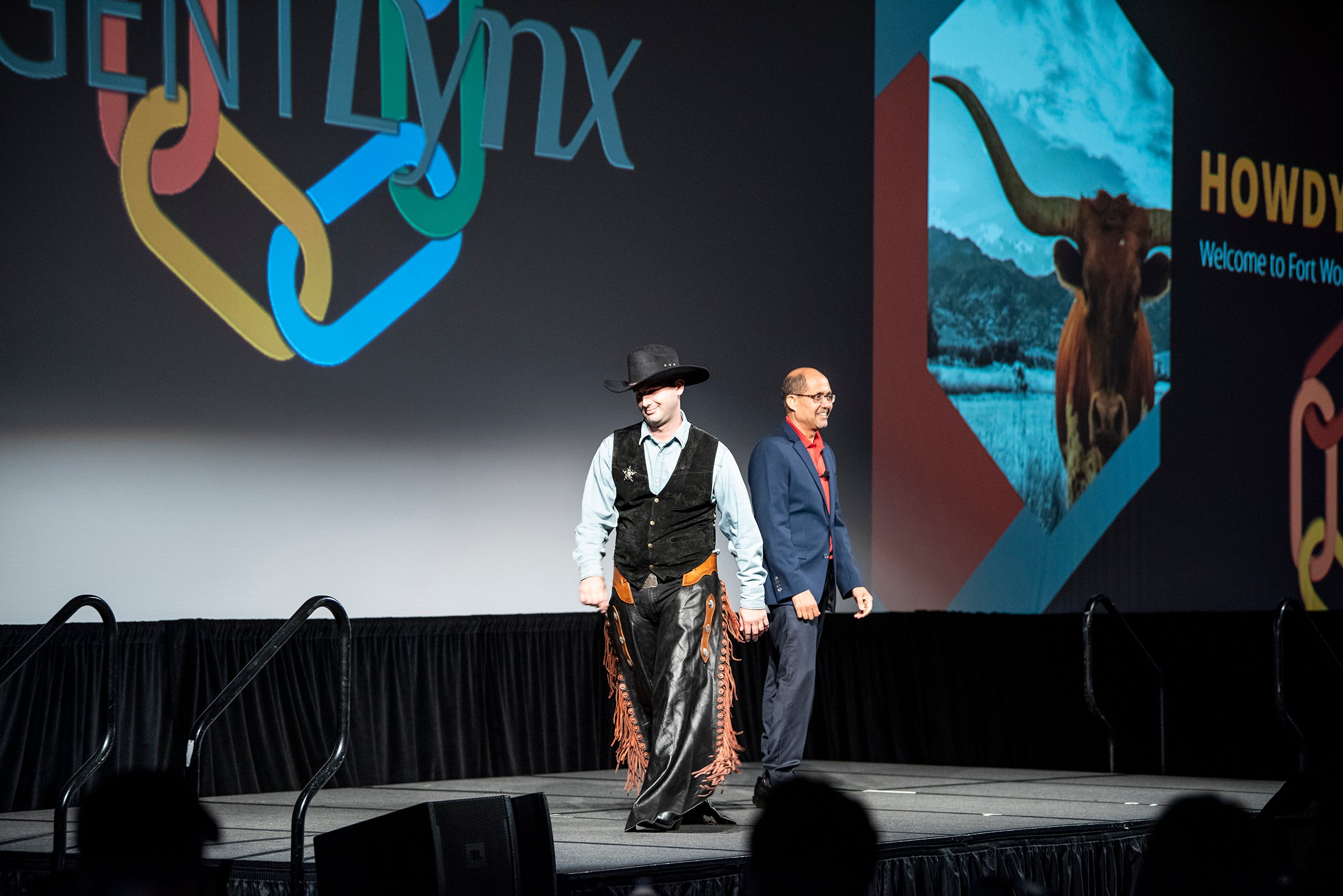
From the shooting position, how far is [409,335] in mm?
6668

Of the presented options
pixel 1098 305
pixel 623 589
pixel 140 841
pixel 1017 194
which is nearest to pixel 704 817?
pixel 623 589

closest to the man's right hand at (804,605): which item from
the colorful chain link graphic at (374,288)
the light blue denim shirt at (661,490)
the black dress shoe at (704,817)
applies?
the light blue denim shirt at (661,490)

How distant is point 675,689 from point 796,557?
85cm

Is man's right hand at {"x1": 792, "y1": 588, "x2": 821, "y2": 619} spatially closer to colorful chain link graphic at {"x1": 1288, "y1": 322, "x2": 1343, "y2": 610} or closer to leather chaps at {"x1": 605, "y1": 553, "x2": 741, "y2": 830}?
leather chaps at {"x1": 605, "y1": 553, "x2": 741, "y2": 830}

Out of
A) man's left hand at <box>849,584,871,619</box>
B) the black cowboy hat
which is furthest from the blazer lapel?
the black cowboy hat

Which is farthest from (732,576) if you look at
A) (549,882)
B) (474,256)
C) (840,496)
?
(549,882)

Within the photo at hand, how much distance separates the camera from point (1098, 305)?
9.32 meters

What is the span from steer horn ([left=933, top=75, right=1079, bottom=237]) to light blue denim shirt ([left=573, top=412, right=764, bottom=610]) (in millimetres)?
4381

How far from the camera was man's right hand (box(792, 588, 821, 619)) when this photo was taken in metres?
5.29

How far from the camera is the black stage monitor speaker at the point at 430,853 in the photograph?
10.7 ft

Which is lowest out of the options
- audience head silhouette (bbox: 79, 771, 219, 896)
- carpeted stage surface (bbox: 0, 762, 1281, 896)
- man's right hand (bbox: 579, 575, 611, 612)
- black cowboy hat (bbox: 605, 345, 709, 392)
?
carpeted stage surface (bbox: 0, 762, 1281, 896)

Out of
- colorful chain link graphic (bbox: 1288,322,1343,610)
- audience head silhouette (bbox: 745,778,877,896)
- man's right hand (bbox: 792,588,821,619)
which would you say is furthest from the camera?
colorful chain link graphic (bbox: 1288,322,1343,610)

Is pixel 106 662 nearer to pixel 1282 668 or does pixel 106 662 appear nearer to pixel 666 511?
pixel 666 511

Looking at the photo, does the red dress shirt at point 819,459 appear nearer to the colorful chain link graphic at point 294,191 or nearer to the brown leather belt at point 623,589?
the brown leather belt at point 623,589
